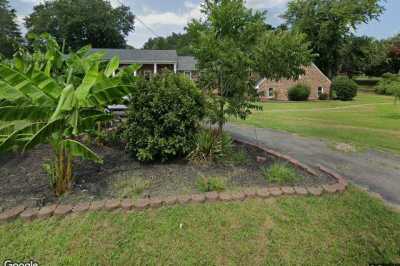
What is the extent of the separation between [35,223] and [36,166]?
1.84 meters

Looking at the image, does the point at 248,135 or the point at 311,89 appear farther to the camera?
the point at 311,89

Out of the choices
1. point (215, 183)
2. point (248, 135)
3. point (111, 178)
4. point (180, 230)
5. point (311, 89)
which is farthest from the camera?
point (311, 89)

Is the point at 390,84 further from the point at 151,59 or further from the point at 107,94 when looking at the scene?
the point at 151,59

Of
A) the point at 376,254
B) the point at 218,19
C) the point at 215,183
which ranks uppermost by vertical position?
the point at 218,19

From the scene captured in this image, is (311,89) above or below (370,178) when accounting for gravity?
above

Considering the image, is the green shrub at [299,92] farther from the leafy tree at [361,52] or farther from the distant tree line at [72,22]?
the distant tree line at [72,22]

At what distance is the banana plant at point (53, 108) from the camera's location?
286 centimetres

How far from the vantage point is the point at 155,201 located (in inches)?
128

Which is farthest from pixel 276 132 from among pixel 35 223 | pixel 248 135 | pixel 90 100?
pixel 35 223

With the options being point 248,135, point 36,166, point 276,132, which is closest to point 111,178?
point 36,166

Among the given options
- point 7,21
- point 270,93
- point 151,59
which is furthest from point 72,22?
point 270,93

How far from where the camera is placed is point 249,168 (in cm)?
444

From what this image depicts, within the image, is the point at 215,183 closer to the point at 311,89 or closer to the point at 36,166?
the point at 36,166

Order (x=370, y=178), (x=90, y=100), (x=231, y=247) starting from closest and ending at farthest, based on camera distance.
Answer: (x=231, y=247) < (x=90, y=100) < (x=370, y=178)
